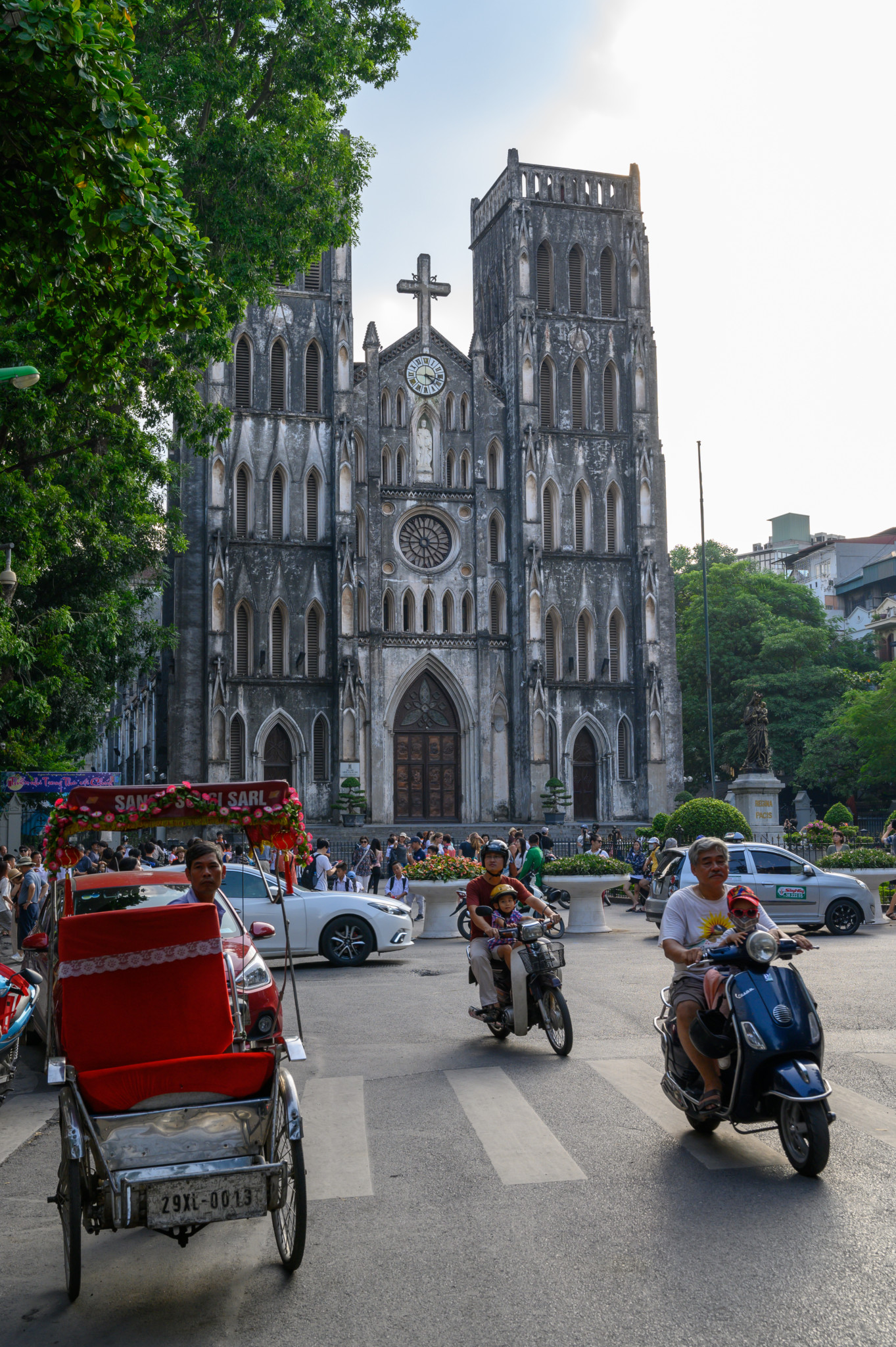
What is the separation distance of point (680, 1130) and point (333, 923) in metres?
8.35

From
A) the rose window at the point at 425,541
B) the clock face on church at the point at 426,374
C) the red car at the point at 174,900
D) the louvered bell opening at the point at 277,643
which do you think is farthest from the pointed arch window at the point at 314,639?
the red car at the point at 174,900

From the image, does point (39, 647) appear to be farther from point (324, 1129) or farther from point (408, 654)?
point (408, 654)

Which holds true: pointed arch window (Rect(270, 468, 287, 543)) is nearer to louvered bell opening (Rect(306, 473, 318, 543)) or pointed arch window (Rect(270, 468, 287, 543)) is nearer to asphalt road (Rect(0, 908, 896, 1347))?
louvered bell opening (Rect(306, 473, 318, 543))

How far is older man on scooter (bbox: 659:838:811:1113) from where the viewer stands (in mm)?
6301

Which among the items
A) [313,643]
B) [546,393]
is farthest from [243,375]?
[546,393]

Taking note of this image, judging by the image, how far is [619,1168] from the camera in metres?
5.98

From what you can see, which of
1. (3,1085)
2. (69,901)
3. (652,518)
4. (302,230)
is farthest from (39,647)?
(652,518)

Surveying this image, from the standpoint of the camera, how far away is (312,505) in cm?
3950

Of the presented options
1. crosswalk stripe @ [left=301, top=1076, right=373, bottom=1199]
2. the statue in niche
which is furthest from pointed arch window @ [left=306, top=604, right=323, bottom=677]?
crosswalk stripe @ [left=301, top=1076, right=373, bottom=1199]

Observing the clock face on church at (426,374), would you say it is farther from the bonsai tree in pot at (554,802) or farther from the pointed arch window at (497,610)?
the bonsai tree in pot at (554,802)

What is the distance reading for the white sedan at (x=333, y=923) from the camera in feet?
46.5

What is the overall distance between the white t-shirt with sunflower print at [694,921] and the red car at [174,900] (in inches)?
106

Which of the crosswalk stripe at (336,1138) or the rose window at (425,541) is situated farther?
the rose window at (425,541)

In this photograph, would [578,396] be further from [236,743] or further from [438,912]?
[438,912]
